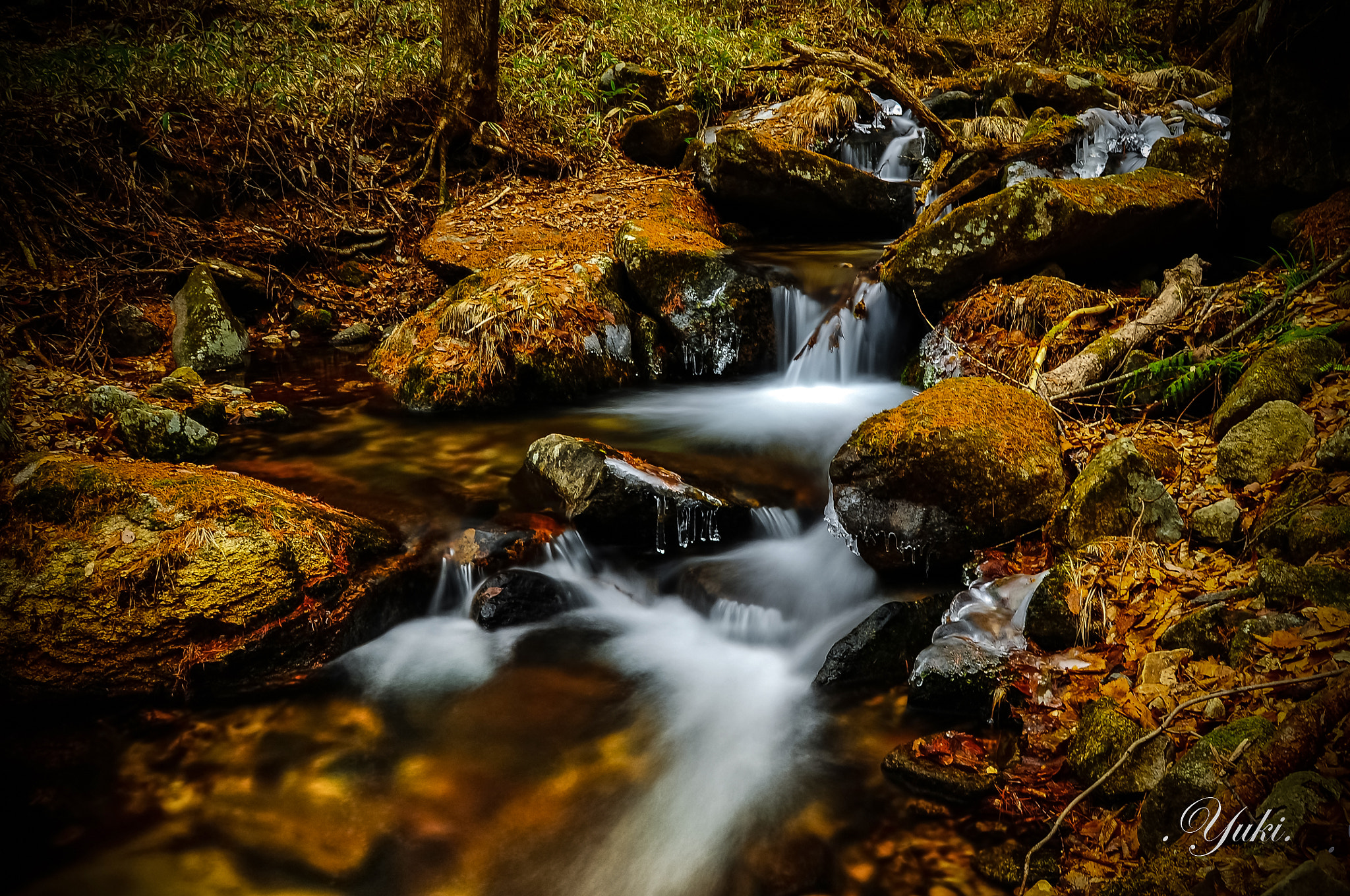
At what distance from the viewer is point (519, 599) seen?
172 inches

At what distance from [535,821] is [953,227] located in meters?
5.63

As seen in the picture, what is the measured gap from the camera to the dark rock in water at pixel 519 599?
4316 mm

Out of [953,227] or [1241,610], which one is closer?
[1241,610]

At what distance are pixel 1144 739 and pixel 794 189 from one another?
7.83 m

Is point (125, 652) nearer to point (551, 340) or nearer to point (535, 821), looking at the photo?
point (535, 821)

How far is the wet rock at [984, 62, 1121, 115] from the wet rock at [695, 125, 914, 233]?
3.32m

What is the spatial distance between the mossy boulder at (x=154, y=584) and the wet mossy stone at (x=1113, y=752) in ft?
11.9

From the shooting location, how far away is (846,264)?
7.84m

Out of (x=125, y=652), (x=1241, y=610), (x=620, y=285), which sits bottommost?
(x=125, y=652)

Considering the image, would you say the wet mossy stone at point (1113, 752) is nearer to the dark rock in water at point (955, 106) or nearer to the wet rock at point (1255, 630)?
the wet rock at point (1255, 630)

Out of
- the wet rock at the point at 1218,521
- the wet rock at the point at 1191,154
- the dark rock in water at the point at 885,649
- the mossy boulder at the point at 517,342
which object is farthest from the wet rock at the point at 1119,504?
the wet rock at the point at 1191,154

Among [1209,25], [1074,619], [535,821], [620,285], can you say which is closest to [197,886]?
[535,821]

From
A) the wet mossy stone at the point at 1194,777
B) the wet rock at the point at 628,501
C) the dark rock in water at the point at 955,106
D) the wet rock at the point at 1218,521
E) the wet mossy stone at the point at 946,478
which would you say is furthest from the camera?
the dark rock in water at the point at 955,106

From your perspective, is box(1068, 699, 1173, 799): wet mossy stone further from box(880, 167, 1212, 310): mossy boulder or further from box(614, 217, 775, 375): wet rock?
box(614, 217, 775, 375): wet rock
